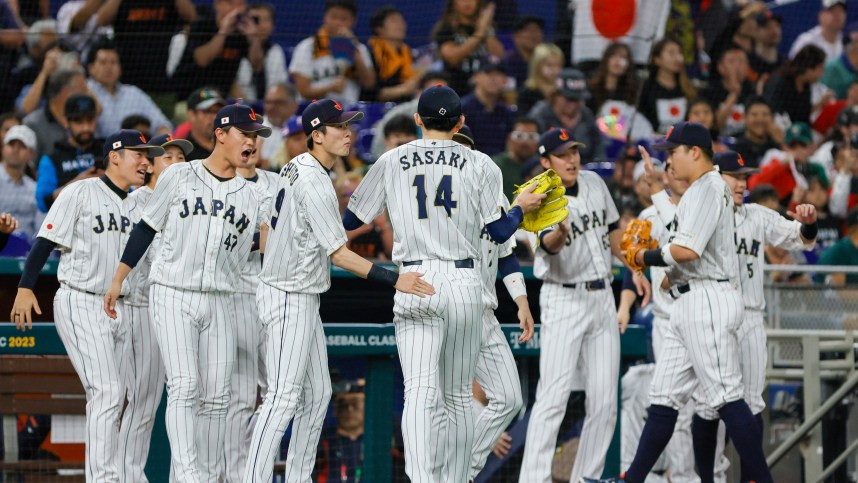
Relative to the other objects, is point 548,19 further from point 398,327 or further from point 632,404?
point 398,327

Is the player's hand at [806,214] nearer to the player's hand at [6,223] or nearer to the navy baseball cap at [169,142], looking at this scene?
the navy baseball cap at [169,142]

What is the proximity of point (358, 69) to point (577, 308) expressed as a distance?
15.2 feet

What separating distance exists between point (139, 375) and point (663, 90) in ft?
20.6

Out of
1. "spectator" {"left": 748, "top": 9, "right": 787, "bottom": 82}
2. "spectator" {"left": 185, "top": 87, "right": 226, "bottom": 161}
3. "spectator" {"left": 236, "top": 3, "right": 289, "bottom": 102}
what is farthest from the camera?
"spectator" {"left": 748, "top": 9, "right": 787, "bottom": 82}

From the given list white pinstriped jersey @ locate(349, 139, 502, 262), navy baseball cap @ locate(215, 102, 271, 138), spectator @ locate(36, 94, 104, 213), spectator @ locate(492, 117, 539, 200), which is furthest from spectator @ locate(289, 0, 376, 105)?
white pinstriped jersey @ locate(349, 139, 502, 262)

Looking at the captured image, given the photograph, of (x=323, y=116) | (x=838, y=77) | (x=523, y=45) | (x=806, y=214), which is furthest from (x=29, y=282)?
(x=838, y=77)

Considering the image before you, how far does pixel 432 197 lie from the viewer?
5242 millimetres

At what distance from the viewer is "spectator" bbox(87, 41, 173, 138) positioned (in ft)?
31.3

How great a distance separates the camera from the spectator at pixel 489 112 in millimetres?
10203

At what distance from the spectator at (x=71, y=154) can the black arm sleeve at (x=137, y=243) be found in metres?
2.20

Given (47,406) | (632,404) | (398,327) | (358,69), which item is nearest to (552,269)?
(632,404)

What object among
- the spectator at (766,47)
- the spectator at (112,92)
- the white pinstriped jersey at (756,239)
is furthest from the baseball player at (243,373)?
the spectator at (766,47)

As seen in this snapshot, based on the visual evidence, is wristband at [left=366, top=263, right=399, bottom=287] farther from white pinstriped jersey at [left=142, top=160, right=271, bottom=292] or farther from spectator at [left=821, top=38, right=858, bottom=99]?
spectator at [left=821, top=38, right=858, bottom=99]

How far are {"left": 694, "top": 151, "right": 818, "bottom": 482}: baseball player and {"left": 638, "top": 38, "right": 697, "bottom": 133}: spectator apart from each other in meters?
3.80
